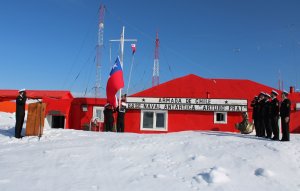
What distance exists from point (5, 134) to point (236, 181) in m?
8.92

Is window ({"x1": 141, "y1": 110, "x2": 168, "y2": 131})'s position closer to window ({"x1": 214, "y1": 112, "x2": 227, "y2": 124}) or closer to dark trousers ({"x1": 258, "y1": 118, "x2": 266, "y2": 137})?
window ({"x1": 214, "y1": 112, "x2": 227, "y2": 124})

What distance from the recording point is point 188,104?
64.1ft

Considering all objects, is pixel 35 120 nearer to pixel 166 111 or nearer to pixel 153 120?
pixel 153 120

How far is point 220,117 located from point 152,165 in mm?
12034

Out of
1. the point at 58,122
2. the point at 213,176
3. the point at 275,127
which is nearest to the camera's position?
the point at 213,176

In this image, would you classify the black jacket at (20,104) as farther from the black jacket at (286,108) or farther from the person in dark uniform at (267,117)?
the black jacket at (286,108)

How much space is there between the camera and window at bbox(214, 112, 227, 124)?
1938cm

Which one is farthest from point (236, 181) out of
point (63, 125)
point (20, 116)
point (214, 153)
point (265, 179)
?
point (63, 125)

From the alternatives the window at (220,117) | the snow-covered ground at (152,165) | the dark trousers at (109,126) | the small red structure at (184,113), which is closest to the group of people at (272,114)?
the snow-covered ground at (152,165)

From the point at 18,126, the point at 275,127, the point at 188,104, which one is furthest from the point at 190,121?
the point at 18,126

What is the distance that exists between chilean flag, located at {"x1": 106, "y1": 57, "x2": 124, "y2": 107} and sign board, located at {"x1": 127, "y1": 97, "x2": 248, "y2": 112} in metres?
1.93

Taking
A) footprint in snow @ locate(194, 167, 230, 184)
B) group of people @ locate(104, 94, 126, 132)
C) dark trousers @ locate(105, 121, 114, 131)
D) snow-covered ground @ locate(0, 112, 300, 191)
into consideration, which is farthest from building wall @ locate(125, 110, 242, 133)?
footprint in snow @ locate(194, 167, 230, 184)

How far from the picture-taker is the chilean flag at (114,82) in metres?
17.8

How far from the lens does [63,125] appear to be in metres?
21.1
